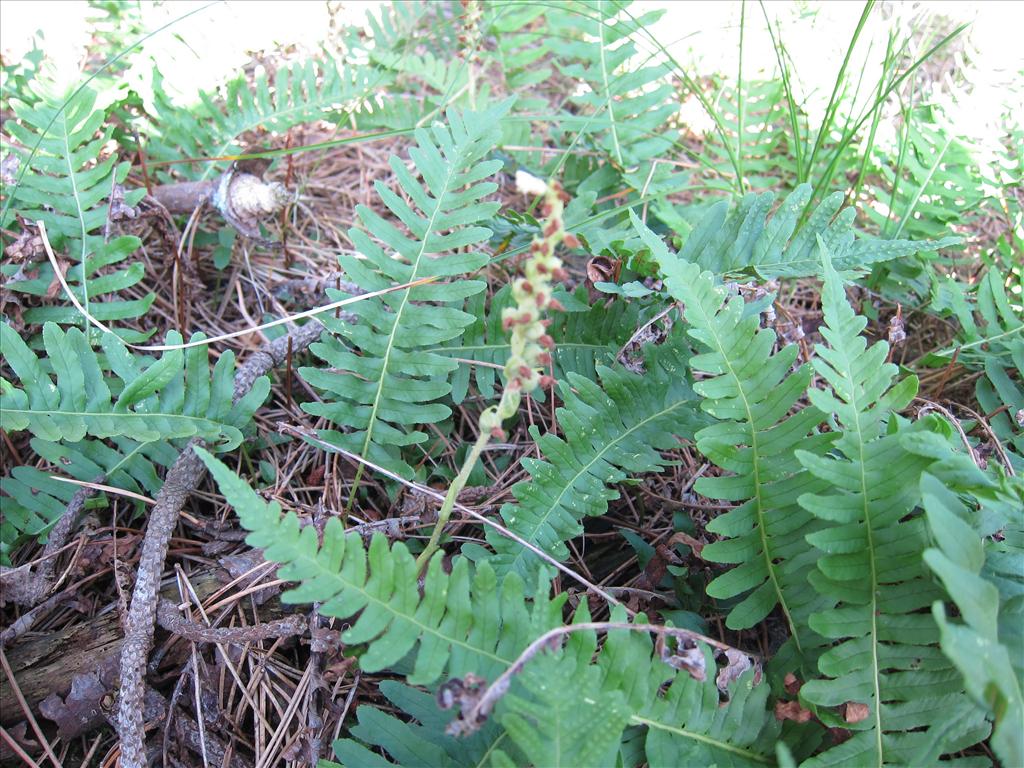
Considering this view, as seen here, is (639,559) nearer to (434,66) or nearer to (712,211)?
(712,211)

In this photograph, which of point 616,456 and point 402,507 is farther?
point 402,507

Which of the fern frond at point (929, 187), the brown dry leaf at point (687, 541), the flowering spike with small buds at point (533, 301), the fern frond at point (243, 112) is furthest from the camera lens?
the fern frond at point (243, 112)

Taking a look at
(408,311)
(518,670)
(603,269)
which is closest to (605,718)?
(518,670)

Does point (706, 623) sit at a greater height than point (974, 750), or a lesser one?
greater

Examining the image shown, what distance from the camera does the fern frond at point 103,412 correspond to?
215cm

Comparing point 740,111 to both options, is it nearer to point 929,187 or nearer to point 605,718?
point 929,187

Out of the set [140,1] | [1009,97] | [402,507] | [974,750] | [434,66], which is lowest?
[974,750]

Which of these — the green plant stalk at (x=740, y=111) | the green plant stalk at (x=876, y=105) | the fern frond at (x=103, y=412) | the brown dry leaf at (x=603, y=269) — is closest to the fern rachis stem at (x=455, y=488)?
the fern frond at (x=103, y=412)

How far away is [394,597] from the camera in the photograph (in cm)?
162

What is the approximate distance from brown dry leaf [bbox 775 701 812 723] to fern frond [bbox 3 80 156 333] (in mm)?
2351

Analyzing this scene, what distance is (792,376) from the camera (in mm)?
Result: 1895

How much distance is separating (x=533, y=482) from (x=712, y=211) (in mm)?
1138

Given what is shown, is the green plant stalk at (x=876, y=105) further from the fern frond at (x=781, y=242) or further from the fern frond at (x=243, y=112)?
the fern frond at (x=243, y=112)

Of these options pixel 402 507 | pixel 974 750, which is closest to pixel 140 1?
pixel 402 507
